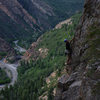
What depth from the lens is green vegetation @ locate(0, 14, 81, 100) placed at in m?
51.8

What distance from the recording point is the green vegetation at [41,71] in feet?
170

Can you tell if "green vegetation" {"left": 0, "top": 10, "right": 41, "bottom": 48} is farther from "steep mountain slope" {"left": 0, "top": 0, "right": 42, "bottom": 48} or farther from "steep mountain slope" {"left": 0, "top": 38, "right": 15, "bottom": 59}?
"steep mountain slope" {"left": 0, "top": 38, "right": 15, "bottom": 59}

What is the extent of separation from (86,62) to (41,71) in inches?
2474

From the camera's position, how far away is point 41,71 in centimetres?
7719

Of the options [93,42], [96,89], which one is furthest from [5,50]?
[96,89]

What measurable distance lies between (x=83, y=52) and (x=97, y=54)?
2.59 metres

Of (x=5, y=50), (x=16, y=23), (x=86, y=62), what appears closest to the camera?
(x=86, y=62)

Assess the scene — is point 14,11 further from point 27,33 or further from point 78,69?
point 78,69

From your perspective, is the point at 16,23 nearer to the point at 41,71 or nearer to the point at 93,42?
the point at 41,71

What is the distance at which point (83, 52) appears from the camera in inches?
636

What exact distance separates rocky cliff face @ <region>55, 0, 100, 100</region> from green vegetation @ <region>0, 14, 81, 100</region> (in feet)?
82.6

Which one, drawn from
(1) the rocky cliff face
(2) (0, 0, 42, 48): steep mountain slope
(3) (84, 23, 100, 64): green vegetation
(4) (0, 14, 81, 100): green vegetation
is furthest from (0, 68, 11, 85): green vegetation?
(3) (84, 23, 100, 64): green vegetation

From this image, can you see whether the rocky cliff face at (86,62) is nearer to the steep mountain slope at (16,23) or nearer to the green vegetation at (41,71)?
the green vegetation at (41,71)

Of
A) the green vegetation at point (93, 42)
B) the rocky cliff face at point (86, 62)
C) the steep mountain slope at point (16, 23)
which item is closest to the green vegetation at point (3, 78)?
the steep mountain slope at point (16, 23)
